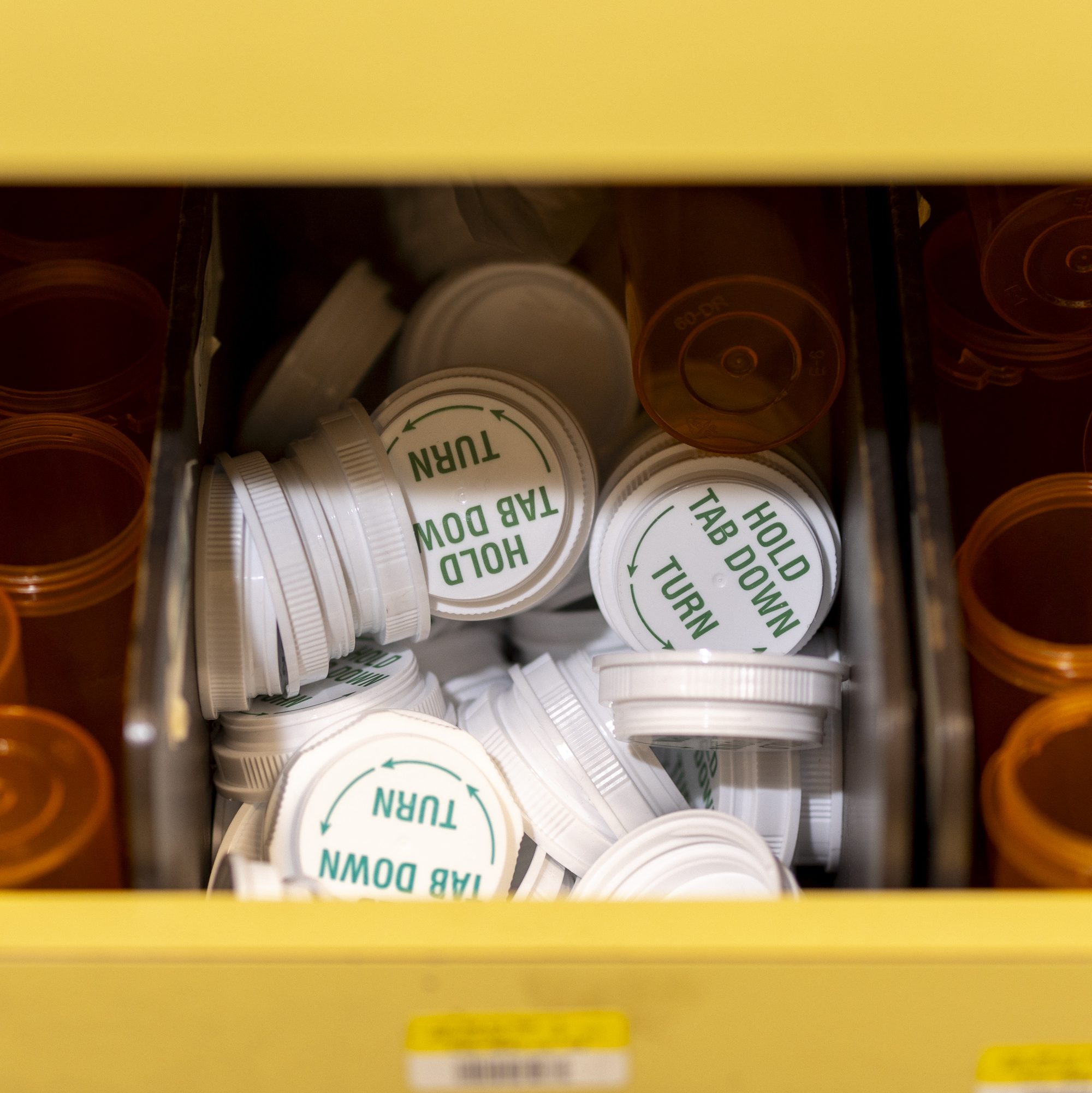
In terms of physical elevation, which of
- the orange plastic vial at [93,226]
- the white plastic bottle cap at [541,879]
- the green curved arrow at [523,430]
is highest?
the orange plastic vial at [93,226]

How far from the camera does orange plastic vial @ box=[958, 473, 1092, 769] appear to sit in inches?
24.6

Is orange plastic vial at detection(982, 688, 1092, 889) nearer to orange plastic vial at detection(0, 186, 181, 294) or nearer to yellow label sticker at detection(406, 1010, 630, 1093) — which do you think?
yellow label sticker at detection(406, 1010, 630, 1093)

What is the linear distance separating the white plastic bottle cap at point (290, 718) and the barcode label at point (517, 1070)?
247 millimetres

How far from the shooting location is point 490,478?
0.76 m

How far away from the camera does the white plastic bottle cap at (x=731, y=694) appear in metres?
0.66

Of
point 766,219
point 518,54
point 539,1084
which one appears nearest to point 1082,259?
point 766,219

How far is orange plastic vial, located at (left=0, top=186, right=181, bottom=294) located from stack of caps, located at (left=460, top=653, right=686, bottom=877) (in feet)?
1.42

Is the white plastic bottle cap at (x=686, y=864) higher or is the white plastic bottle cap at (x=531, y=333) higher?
the white plastic bottle cap at (x=531, y=333)

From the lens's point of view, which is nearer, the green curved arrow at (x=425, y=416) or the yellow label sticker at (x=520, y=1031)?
the yellow label sticker at (x=520, y=1031)

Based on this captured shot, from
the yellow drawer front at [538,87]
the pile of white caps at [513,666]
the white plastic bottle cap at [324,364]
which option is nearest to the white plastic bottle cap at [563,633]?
the pile of white caps at [513,666]

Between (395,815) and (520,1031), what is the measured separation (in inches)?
8.1

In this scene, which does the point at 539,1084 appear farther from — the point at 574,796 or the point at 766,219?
the point at 766,219

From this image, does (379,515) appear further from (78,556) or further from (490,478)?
(78,556)

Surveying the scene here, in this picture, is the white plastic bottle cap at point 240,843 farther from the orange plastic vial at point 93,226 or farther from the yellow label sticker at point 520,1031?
the orange plastic vial at point 93,226
